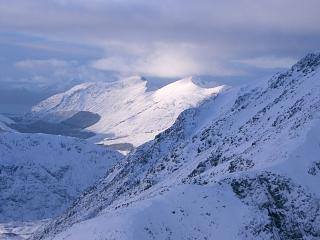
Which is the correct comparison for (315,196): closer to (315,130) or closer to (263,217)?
(263,217)

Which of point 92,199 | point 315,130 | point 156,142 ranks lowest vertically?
point 92,199

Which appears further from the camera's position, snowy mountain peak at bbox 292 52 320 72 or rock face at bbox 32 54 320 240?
snowy mountain peak at bbox 292 52 320 72

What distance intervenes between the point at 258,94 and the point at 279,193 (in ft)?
363

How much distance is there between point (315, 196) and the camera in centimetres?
6894

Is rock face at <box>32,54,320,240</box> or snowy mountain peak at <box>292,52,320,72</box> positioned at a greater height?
snowy mountain peak at <box>292,52,320,72</box>

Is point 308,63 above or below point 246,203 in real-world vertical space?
above

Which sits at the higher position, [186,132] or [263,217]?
[263,217]

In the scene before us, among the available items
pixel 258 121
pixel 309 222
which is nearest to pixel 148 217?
pixel 309 222

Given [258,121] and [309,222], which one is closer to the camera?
[309,222]

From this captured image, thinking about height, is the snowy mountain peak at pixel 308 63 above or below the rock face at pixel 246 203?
above

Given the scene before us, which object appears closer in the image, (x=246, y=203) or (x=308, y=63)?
(x=246, y=203)

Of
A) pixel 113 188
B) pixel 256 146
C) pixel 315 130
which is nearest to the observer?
pixel 315 130

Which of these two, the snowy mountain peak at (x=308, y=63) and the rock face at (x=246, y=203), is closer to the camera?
the rock face at (x=246, y=203)

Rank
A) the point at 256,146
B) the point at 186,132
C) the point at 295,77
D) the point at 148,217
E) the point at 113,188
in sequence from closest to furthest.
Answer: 1. the point at 148,217
2. the point at 256,146
3. the point at 295,77
4. the point at 113,188
5. the point at 186,132
